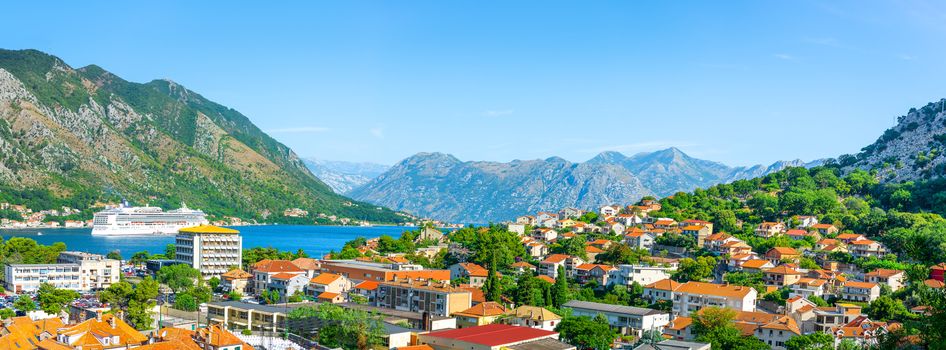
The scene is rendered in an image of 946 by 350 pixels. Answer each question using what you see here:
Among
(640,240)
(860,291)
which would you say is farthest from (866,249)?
(640,240)

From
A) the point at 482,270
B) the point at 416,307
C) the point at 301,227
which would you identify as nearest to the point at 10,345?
the point at 416,307

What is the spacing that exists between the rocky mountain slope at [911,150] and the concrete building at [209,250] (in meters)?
68.4

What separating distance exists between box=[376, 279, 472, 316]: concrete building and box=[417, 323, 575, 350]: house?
23.7 feet

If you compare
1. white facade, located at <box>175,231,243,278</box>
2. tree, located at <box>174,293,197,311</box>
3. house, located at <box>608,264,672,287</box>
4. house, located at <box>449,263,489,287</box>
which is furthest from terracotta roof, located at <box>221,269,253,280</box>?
house, located at <box>608,264,672,287</box>

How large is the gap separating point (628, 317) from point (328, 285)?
62.7 feet

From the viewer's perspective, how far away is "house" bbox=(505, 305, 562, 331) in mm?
40031

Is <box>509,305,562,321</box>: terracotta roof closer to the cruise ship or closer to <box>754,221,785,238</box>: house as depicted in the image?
<box>754,221,785,238</box>: house

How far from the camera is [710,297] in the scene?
4397 centimetres

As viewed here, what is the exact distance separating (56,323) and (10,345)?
434cm

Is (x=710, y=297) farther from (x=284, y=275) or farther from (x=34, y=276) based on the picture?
(x=34, y=276)

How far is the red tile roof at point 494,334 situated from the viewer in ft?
108

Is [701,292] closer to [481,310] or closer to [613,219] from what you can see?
[481,310]

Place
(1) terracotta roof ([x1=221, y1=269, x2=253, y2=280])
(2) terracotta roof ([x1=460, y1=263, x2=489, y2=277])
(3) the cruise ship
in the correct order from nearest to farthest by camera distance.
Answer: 1. (1) terracotta roof ([x1=221, y1=269, x2=253, y2=280])
2. (2) terracotta roof ([x1=460, y1=263, x2=489, y2=277])
3. (3) the cruise ship

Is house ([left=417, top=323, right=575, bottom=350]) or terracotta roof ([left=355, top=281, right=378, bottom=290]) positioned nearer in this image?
house ([left=417, top=323, right=575, bottom=350])
